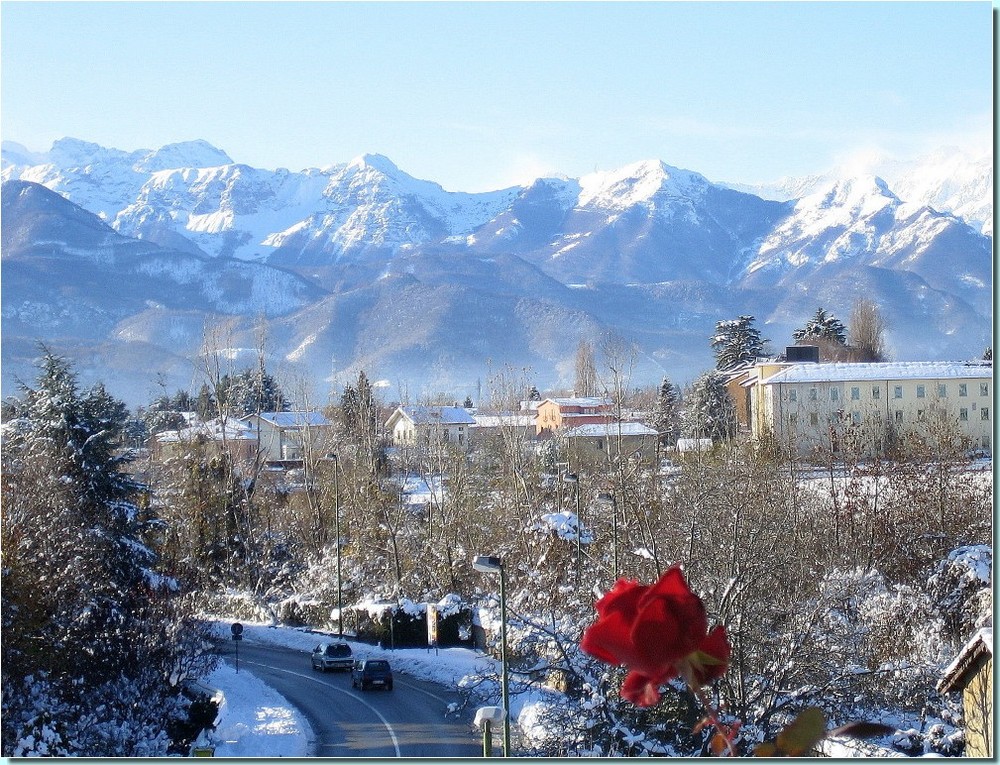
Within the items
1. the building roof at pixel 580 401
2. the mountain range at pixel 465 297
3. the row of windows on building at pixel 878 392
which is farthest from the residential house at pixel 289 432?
the row of windows on building at pixel 878 392

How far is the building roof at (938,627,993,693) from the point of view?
5.67 m

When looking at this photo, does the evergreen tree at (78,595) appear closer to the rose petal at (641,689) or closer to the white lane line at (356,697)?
the white lane line at (356,697)

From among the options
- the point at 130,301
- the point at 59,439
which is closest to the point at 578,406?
the point at 59,439

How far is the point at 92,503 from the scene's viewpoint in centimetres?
1100

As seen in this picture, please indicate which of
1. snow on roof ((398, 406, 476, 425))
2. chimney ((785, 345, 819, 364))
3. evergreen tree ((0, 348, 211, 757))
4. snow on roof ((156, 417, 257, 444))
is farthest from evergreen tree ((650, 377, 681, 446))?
evergreen tree ((0, 348, 211, 757))

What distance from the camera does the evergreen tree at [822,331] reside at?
31859 mm

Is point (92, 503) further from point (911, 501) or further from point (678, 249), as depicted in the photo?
point (678, 249)

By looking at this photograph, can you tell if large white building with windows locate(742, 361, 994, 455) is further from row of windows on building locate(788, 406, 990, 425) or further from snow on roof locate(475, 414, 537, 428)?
snow on roof locate(475, 414, 537, 428)

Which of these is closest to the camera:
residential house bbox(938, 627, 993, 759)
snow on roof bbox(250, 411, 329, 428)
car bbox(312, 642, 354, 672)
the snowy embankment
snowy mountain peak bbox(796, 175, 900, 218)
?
residential house bbox(938, 627, 993, 759)

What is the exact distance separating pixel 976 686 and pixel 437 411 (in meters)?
21.6

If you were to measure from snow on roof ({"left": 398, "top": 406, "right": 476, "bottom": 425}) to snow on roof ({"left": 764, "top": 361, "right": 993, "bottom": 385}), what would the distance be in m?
9.46

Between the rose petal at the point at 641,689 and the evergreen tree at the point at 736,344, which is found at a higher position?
the evergreen tree at the point at 736,344

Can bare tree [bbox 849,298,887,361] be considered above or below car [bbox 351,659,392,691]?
above

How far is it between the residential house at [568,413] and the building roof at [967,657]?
1766cm
